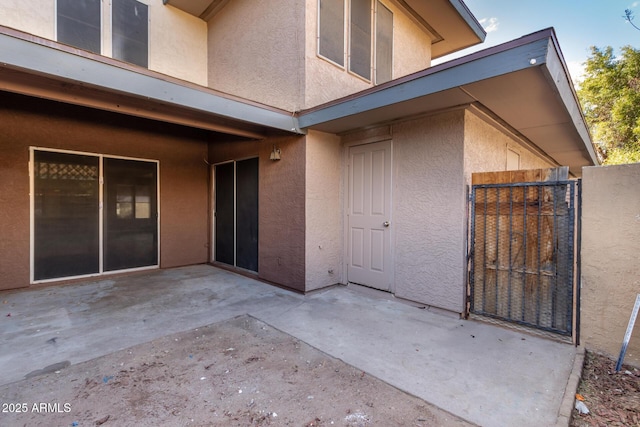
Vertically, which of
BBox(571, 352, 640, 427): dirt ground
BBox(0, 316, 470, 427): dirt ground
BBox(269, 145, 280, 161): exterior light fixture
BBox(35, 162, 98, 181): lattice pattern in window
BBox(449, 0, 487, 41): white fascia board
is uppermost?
BBox(449, 0, 487, 41): white fascia board

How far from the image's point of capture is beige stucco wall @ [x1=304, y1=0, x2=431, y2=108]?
15.2 ft

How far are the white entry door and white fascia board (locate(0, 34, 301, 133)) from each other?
5.77 feet

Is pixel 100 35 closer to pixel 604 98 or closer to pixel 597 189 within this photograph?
pixel 597 189

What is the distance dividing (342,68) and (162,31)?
400cm

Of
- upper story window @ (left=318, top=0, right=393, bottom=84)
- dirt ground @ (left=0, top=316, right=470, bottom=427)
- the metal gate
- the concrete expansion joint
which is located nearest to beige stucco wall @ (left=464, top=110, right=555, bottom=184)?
the metal gate

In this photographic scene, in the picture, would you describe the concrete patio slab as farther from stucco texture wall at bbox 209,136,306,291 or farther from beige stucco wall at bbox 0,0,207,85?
beige stucco wall at bbox 0,0,207,85

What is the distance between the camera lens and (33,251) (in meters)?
4.85

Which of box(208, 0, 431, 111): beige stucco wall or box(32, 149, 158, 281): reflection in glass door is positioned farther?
box(32, 149, 158, 281): reflection in glass door

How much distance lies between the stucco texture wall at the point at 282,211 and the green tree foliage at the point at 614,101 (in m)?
15.7

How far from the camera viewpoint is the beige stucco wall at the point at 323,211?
15.1ft

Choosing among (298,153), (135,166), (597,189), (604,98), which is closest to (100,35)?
(135,166)

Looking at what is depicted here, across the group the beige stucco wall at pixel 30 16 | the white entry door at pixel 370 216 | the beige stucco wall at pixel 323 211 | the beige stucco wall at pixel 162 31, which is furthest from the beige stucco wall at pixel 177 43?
the white entry door at pixel 370 216

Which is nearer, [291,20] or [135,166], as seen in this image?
[291,20]

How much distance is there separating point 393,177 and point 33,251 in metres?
5.87
